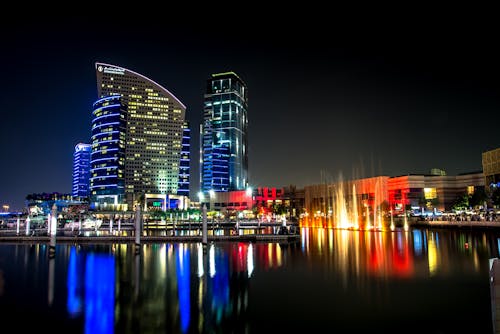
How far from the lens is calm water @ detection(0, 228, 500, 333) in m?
16.5

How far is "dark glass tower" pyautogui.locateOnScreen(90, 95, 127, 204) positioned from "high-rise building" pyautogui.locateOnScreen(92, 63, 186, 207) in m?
6.51

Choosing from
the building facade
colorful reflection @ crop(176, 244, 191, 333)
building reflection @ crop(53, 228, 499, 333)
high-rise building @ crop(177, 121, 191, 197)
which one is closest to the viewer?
colorful reflection @ crop(176, 244, 191, 333)

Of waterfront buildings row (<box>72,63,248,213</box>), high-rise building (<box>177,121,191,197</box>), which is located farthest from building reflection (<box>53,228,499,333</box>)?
high-rise building (<box>177,121,191,197</box>)

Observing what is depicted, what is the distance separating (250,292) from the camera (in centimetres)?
2275

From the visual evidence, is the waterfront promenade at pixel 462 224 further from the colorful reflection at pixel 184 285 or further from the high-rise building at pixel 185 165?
the high-rise building at pixel 185 165

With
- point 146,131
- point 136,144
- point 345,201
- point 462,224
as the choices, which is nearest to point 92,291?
point 462,224

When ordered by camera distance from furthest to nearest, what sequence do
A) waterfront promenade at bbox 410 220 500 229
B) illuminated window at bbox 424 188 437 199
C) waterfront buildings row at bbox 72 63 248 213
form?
waterfront buildings row at bbox 72 63 248 213 → illuminated window at bbox 424 188 437 199 → waterfront promenade at bbox 410 220 500 229

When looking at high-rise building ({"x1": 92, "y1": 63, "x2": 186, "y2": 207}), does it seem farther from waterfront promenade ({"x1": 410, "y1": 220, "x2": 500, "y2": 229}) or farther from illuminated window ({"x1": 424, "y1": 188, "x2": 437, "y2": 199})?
waterfront promenade ({"x1": 410, "y1": 220, "x2": 500, "y2": 229})

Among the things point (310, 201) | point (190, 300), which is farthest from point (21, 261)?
point (310, 201)

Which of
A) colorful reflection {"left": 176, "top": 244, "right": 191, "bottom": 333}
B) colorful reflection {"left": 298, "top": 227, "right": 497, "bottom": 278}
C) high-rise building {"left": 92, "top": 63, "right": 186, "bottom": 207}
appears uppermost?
high-rise building {"left": 92, "top": 63, "right": 186, "bottom": 207}

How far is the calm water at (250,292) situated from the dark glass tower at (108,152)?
120123 millimetres

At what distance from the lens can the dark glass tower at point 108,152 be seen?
155250 millimetres

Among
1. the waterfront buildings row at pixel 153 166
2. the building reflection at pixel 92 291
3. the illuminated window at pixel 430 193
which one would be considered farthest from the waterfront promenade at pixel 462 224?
the building reflection at pixel 92 291

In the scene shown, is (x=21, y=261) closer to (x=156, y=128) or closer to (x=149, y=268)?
(x=149, y=268)
